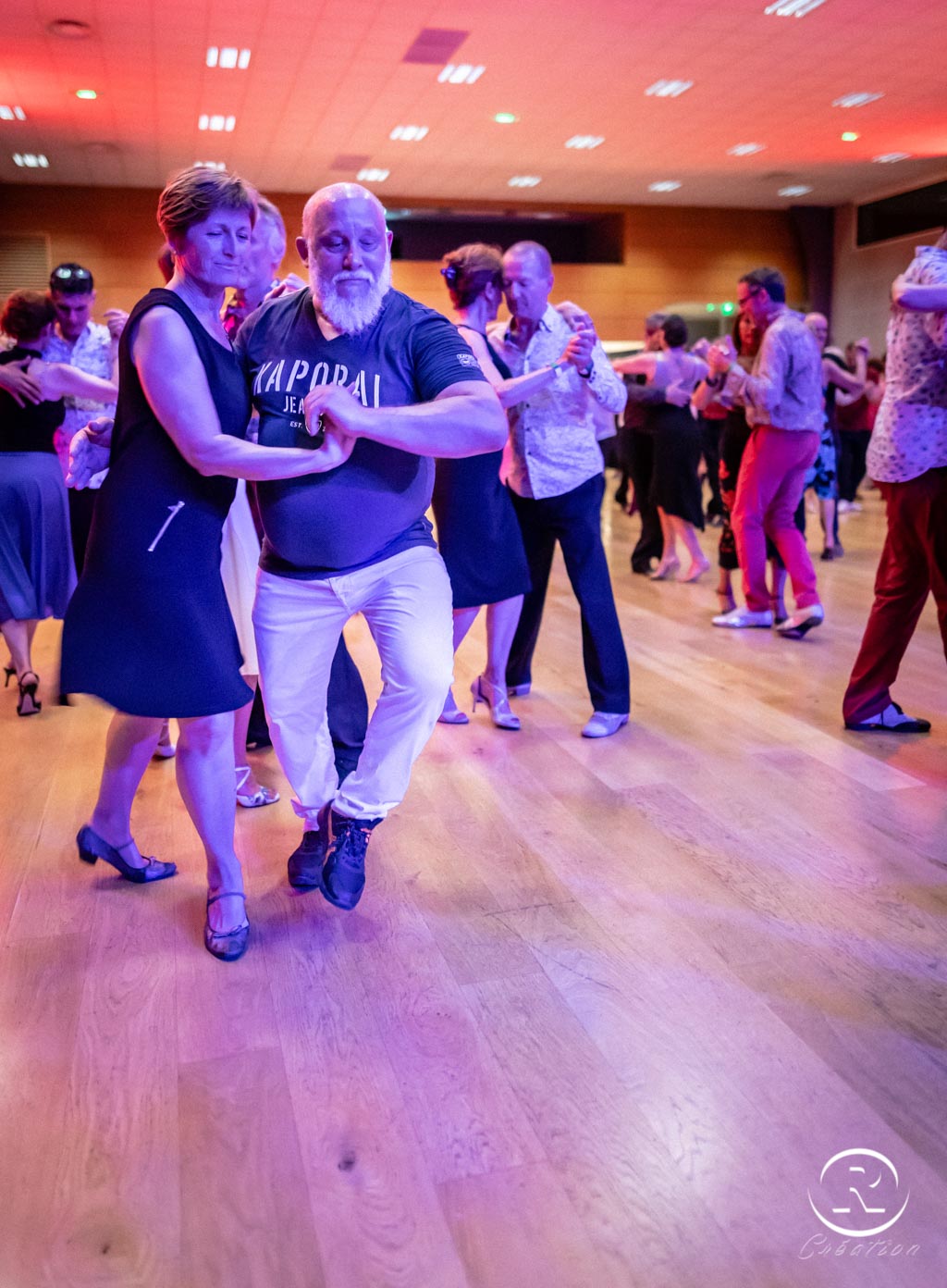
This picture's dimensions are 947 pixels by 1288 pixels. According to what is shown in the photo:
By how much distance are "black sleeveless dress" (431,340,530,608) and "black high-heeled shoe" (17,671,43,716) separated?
1652 millimetres

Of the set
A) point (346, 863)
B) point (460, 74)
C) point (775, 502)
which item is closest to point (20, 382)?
point (346, 863)

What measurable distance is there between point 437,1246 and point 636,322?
1666cm

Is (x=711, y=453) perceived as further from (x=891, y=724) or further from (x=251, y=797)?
(x=251, y=797)

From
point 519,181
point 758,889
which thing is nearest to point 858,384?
point 758,889

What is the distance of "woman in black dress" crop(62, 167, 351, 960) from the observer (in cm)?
187

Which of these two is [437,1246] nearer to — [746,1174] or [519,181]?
[746,1174]

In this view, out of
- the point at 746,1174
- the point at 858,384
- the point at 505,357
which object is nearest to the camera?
the point at 746,1174

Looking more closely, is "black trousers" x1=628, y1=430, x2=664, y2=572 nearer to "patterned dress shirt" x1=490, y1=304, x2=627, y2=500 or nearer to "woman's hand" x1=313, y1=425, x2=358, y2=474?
"patterned dress shirt" x1=490, y1=304, x2=627, y2=500

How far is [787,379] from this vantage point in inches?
189

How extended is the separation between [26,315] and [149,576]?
7.37 ft

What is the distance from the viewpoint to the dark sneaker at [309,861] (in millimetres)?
2447

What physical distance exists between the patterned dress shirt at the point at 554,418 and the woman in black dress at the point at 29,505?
1.59m

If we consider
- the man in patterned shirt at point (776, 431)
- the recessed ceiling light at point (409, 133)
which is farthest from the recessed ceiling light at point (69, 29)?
the man in patterned shirt at point (776, 431)

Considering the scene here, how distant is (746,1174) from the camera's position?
150cm
